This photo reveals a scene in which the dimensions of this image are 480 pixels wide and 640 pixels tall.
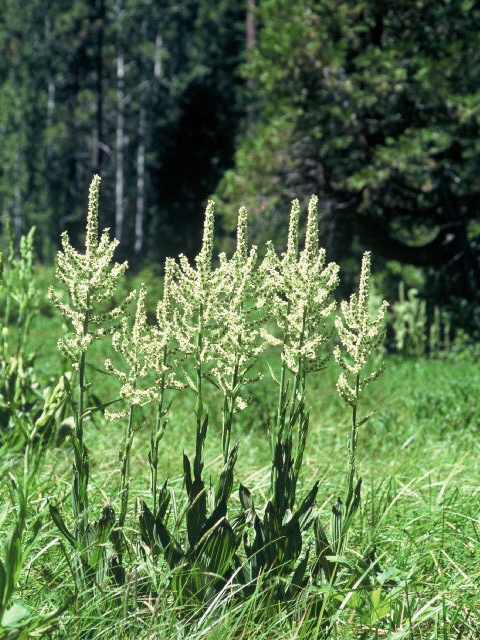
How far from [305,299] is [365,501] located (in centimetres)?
171

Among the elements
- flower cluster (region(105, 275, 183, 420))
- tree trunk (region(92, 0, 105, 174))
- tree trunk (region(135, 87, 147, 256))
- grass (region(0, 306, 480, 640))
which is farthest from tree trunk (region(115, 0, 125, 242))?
flower cluster (region(105, 275, 183, 420))

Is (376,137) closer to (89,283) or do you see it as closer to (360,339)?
(360,339)

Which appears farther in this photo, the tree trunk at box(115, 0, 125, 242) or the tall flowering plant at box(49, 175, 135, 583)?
the tree trunk at box(115, 0, 125, 242)

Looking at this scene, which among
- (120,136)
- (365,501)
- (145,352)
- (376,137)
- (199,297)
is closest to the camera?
(199,297)

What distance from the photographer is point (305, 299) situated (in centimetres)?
237

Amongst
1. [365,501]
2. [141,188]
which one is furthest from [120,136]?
[365,501]

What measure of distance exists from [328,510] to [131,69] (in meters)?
25.8

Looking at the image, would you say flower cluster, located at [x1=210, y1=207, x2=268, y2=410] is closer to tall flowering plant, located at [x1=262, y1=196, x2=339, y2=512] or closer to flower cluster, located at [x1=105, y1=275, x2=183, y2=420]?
tall flowering plant, located at [x1=262, y1=196, x2=339, y2=512]

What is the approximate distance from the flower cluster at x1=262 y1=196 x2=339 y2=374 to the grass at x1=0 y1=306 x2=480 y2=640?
12.5 inches

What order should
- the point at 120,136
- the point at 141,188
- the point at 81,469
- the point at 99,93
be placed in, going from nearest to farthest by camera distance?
the point at 81,469 → the point at 99,93 → the point at 120,136 → the point at 141,188

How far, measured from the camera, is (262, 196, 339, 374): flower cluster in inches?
92.7

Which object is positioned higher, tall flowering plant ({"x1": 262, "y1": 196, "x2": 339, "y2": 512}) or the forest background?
the forest background

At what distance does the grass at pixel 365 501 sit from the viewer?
7.59 feet

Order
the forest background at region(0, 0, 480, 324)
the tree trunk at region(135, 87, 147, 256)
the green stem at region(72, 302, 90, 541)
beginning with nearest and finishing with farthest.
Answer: the green stem at region(72, 302, 90, 541) → the forest background at region(0, 0, 480, 324) → the tree trunk at region(135, 87, 147, 256)
